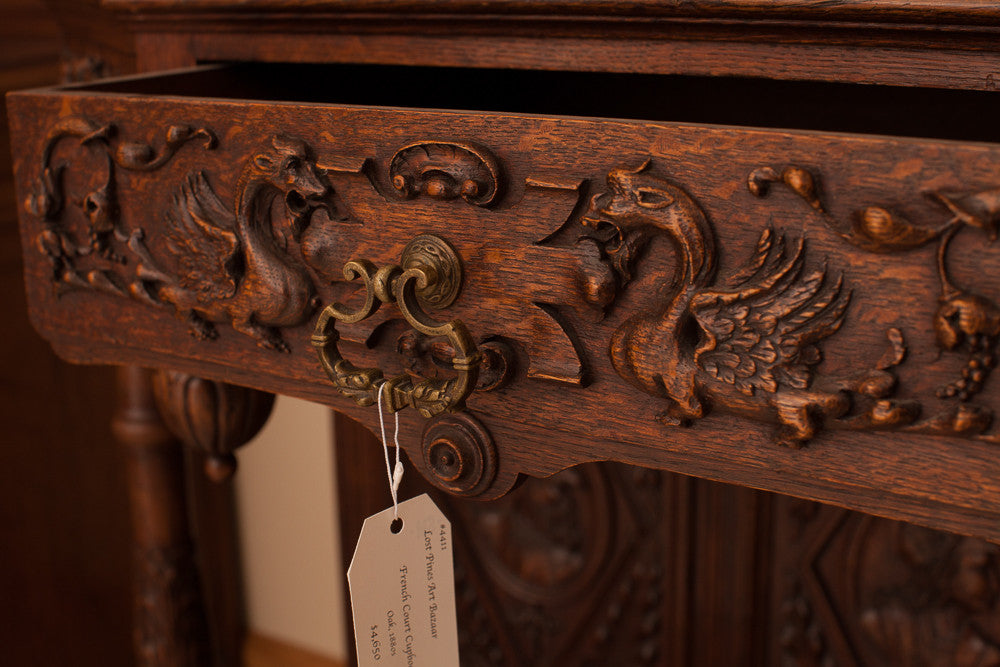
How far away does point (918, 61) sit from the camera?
16.6 inches

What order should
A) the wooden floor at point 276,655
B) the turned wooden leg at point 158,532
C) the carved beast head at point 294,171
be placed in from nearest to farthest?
1. the carved beast head at point 294,171
2. the turned wooden leg at point 158,532
3. the wooden floor at point 276,655

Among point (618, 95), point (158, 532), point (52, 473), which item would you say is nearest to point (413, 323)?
point (618, 95)

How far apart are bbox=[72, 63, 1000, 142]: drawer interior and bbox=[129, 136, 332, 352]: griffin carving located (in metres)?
0.10

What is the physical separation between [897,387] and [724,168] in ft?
0.32

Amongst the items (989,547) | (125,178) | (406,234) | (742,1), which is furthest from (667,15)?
(989,547)

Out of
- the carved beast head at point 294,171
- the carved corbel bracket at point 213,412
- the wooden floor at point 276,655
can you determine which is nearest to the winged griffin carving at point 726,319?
the carved beast head at point 294,171

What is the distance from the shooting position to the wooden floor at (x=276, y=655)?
142 cm

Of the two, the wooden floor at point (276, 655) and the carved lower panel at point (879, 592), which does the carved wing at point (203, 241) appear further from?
the wooden floor at point (276, 655)

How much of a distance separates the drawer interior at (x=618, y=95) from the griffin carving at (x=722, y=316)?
8.7 inches

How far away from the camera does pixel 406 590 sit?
50 centimetres

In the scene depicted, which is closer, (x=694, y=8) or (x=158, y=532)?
(x=694, y=8)

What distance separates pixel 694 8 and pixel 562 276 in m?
0.13

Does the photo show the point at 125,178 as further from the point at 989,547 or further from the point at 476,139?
the point at 989,547

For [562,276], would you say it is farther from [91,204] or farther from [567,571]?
[567,571]
